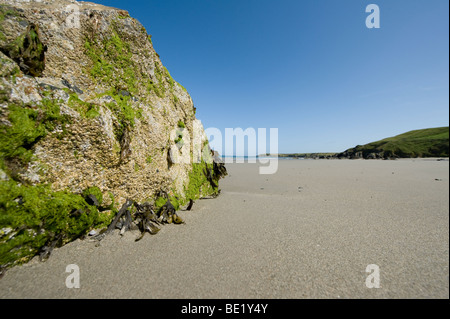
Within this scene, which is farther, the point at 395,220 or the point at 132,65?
the point at 132,65

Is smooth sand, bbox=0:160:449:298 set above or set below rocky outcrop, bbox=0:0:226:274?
below

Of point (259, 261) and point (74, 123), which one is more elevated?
point (74, 123)

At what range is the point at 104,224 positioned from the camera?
120 inches

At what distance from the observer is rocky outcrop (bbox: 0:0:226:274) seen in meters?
2.28

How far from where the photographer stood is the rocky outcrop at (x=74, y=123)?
228 cm

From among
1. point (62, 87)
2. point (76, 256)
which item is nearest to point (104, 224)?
point (76, 256)

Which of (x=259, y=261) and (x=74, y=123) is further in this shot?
(x=74, y=123)

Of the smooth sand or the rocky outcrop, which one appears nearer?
the smooth sand

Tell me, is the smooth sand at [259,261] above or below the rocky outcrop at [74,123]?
below

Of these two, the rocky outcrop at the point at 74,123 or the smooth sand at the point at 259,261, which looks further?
the rocky outcrop at the point at 74,123

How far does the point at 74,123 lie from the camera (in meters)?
2.80

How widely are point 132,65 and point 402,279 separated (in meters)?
5.81
